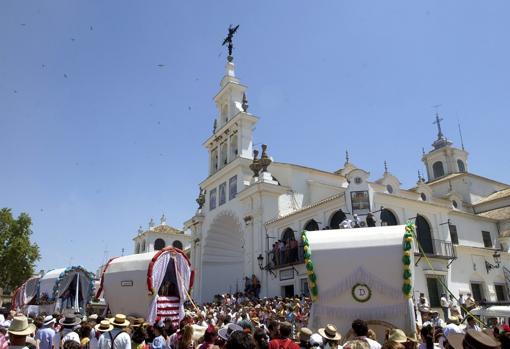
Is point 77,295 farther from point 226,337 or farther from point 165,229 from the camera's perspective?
point 165,229

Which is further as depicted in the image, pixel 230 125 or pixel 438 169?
pixel 438 169

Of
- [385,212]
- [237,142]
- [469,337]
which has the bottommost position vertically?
[469,337]

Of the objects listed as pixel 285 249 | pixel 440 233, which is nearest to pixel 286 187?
pixel 285 249

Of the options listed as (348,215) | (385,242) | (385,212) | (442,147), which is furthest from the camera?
(442,147)

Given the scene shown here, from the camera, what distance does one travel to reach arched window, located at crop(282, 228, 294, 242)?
974 inches

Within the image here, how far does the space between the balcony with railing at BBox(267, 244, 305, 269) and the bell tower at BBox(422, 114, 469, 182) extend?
83.3 ft

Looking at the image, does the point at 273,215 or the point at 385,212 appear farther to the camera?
the point at 273,215

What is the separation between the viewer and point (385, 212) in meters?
22.8

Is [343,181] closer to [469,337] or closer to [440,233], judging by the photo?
[440,233]

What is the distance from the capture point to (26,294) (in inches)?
991

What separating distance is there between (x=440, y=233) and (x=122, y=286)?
18.8 meters

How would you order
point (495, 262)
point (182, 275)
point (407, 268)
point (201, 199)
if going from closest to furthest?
point (407, 268)
point (182, 275)
point (495, 262)
point (201, 199)

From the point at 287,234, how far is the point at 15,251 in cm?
2834

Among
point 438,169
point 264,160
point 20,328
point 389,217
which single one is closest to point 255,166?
point 264,160
